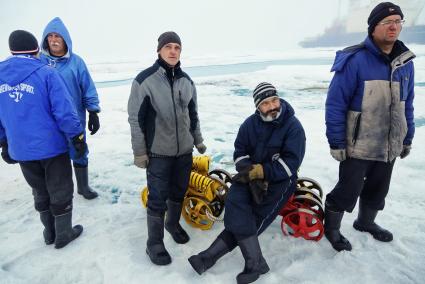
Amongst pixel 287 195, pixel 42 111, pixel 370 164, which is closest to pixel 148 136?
pixel 42 111

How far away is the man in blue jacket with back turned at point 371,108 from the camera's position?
2.35 m

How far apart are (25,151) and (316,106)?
729 centimetres

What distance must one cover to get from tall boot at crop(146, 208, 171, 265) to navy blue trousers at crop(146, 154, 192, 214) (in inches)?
2.6

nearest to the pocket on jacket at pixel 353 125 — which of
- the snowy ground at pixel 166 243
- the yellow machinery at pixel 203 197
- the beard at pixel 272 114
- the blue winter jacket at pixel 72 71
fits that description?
the beard at pixel 272 114

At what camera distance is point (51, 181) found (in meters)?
2.63

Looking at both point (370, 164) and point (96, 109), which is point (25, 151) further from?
point (370, 164)

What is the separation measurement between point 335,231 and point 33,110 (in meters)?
2.78

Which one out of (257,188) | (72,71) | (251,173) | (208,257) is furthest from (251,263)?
(72,71)

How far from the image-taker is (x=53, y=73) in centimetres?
248

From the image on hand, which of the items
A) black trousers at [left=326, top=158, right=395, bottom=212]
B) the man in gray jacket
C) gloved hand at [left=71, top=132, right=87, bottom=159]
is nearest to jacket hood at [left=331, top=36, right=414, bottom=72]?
black trousers at [left=326, top=158, right=395, bottom=212]

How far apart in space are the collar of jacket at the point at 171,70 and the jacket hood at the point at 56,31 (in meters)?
1.31

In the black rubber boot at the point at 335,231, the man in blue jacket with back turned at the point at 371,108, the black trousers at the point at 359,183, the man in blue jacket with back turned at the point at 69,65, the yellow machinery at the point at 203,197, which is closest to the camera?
the man in blue jacket with back turned at the point at 371,108

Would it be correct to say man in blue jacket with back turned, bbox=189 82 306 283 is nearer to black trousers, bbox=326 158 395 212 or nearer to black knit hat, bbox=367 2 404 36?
black trousers, bbox=326 158 395 212

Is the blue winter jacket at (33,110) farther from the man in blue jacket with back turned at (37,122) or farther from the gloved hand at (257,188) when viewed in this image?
the gloved hand at (257,188)
